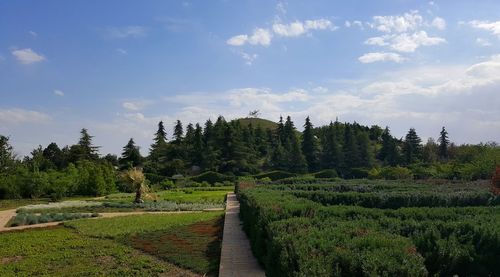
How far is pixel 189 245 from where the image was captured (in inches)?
536

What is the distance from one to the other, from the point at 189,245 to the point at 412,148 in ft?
Answer: 205

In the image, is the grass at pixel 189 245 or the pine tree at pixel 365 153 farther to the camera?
the pine tree at pixel 365 153

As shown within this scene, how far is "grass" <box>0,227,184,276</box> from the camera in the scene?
10.5 m

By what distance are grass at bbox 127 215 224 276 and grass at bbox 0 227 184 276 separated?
1.54 feet

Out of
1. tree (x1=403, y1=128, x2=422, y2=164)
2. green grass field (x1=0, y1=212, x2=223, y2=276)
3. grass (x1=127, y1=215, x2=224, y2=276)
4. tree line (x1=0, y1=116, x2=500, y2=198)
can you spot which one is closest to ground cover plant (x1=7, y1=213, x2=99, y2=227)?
green grass field (x1=0, y1=212, x2=223, y2=276)

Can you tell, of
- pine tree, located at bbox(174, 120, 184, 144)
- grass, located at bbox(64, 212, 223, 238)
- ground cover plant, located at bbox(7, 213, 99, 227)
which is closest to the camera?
grass, located at bbox(64, 212, 223, 238)

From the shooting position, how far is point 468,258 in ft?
20.0

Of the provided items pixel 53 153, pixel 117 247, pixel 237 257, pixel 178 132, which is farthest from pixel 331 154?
pixel 237 257

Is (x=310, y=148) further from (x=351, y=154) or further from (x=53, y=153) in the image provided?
(x=53, y=153)

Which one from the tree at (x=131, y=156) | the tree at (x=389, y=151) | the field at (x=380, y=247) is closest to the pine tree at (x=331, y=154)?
the tree at (x=389, y=151)

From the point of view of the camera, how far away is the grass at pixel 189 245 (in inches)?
439

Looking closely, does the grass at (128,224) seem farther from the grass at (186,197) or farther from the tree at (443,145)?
the tree at (443,145)

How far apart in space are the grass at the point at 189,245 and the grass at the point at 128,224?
32.1 inches

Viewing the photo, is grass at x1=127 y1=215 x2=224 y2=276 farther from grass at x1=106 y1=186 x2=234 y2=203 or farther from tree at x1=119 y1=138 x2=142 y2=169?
tree at x1=119 y1=138 x2=142 y2=169
